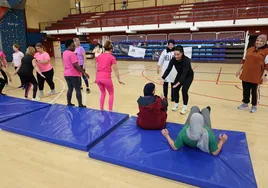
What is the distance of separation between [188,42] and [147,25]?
294 cm

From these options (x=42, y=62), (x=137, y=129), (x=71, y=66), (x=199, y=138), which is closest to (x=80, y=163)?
(x=137, y=129)

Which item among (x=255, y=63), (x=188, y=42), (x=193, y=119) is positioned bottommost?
(x=193, y=119)

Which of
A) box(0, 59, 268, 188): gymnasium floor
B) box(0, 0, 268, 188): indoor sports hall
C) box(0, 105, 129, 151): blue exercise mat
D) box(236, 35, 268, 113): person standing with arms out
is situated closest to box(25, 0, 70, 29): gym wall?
box(0, 0, 268, 188): indoor sports hall

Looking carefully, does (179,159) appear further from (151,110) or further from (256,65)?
(256,65)

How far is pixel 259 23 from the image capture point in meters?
10.7

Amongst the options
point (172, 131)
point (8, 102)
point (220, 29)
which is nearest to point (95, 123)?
point (172, 131)

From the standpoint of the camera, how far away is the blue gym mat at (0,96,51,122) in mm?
3771

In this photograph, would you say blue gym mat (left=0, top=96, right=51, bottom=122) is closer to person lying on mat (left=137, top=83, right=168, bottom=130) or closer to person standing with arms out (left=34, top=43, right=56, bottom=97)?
person standing with arms out (left=34, top=43, right=56, bottom=97)

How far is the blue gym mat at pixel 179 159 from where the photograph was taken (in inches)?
78.1

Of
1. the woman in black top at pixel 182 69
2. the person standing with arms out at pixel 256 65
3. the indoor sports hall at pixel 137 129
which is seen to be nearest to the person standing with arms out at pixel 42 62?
the indoor sports hall at pixel 137 129

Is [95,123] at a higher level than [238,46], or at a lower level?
lower

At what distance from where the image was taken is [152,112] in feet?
9.43

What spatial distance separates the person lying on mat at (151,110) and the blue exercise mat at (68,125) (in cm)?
56

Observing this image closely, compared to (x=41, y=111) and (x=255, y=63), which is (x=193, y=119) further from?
(x=41, y=111)
